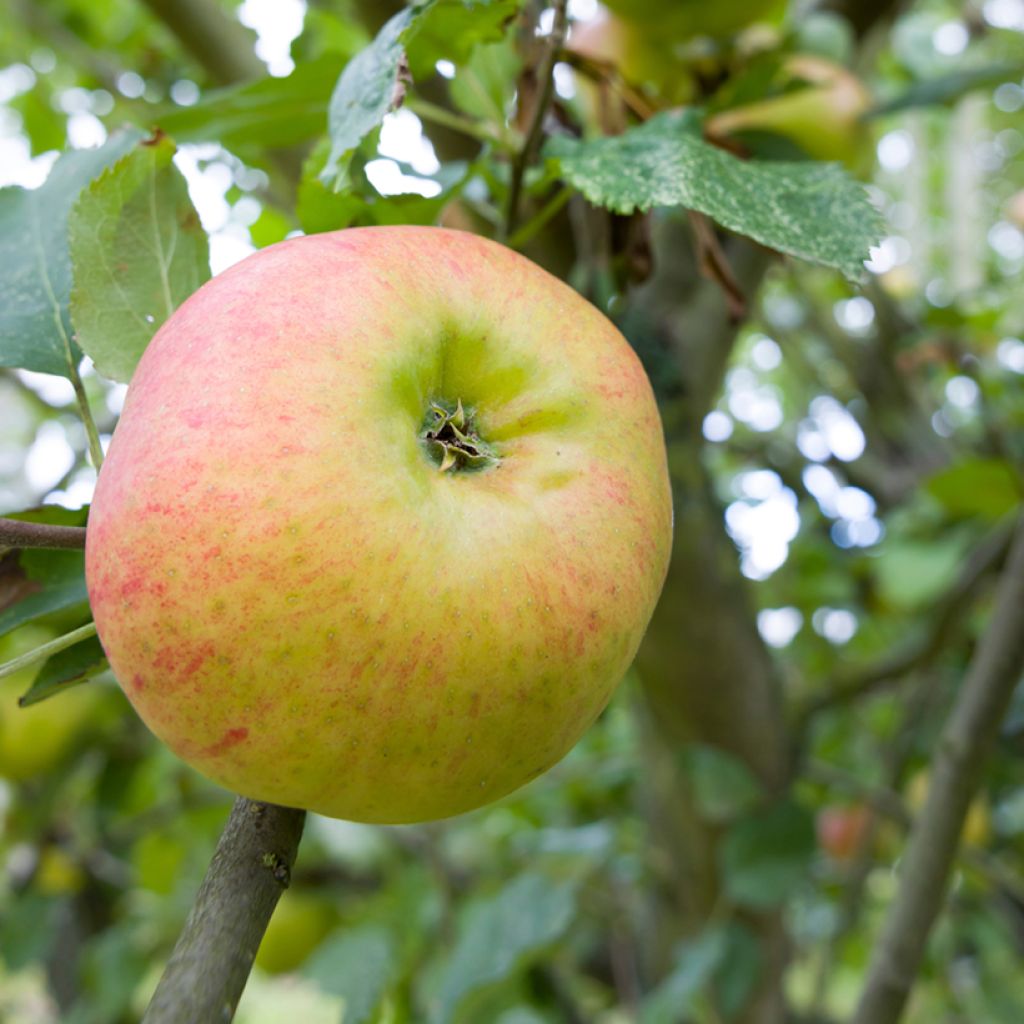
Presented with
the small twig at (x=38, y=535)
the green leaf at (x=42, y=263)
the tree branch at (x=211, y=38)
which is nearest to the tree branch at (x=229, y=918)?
the small twig at (x=38, y=535)

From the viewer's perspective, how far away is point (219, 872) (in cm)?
35

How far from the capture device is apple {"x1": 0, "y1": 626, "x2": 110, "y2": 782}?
1401 millimetres

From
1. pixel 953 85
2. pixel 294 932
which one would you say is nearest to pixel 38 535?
pixel 953 85

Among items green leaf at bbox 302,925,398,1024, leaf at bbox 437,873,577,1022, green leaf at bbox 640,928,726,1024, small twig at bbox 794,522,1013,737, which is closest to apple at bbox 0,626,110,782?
green leaf at bbox 302,925,398,1024

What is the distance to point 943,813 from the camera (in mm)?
896

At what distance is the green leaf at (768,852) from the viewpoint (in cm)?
108

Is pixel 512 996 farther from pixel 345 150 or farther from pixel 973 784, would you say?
pixel 345 150

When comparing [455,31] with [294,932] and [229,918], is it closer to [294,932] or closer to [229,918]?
[229,918]

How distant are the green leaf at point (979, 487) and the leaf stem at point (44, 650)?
1.03 m

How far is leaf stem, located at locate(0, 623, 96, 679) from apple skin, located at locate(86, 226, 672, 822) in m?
0.05

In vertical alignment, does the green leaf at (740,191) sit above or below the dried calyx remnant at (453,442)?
above

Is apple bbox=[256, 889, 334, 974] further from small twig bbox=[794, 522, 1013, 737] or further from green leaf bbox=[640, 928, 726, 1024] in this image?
small twig bbox=[794, 522, 1013, 737]

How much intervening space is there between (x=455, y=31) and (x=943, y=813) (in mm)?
741

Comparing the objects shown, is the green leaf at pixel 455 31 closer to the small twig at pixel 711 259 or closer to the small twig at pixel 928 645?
the small twig at pixel 711 259
